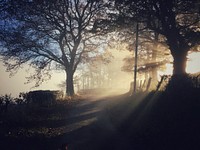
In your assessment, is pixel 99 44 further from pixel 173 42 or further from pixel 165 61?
pixel 173 42

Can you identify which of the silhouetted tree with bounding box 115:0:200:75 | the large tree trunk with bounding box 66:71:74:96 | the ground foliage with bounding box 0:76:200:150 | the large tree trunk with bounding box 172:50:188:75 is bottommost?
the ground foliage with bounding box 0:76:200:150

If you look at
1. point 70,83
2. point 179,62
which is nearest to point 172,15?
point 179,62

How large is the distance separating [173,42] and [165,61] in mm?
14546

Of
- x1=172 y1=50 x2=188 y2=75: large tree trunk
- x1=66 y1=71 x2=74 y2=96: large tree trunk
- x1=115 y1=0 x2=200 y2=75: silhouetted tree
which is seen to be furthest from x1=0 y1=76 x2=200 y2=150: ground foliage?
x1=66 y1=71 x2=74 y2=96: large tree trunk

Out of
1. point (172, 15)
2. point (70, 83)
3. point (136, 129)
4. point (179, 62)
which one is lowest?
point (136, 129)

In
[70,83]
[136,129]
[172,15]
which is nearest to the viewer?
[136,129]

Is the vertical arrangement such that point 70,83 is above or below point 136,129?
above

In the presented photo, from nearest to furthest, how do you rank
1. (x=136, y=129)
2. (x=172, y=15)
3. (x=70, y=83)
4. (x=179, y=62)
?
(x=136, y=129) → (x=172, y=15) → (x=179, y=62) → (x=70, y=83)

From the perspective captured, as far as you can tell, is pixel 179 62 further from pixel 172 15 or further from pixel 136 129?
pixel 136 129

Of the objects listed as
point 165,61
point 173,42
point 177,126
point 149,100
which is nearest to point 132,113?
point 149,100

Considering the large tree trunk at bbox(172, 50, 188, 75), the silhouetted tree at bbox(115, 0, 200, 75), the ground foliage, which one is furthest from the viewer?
the large tree trunk at bbox(172, 50, 188, 75)

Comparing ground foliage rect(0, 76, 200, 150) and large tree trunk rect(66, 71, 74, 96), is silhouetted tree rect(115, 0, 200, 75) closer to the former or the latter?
ground foliage rect(0, 76, 200, 150)

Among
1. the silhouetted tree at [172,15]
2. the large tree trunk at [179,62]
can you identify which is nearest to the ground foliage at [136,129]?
the silhouetted tree at [172,15]

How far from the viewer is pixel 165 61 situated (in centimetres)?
4116
